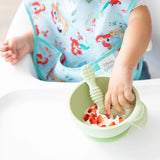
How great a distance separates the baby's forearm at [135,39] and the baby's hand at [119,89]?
0.03 metres

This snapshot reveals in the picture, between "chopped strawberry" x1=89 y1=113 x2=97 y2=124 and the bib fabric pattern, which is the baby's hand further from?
the bib fabric pattern

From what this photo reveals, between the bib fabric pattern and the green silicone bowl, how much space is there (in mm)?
177

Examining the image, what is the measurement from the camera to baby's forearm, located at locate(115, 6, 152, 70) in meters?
0.57

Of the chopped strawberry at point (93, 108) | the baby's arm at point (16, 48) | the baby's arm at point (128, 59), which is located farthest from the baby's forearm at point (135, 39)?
the baby's arm at point (16, 48)

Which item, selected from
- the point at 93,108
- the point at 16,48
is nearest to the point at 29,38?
the point at 16,48

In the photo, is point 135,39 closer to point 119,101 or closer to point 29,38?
point 119,101

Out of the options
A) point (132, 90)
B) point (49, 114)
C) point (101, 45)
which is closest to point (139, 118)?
point (132, 90)

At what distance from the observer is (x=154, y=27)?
2.57 feet

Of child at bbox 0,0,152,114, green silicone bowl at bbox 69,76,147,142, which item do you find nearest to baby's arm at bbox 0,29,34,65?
child at bbox 0,0,152,114

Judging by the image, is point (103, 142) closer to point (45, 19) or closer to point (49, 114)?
point (49, 114)

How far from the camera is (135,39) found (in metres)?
0.59

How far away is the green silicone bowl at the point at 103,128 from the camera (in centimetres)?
47

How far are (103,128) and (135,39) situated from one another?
23cm

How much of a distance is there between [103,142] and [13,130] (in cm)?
20
